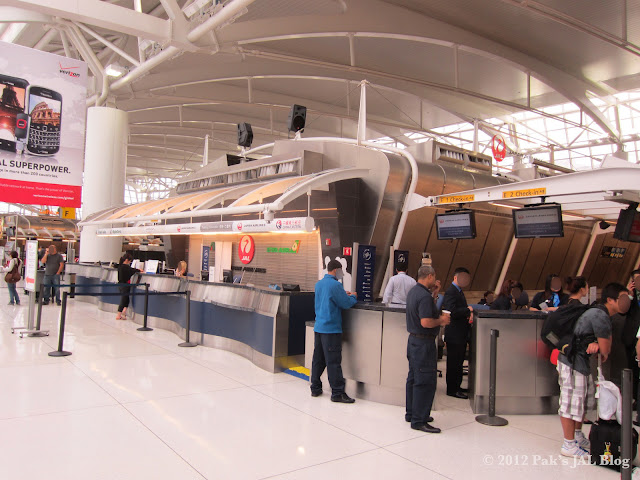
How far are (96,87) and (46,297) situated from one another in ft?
26.9

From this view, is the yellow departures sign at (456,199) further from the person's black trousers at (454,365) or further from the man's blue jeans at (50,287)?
the man's blue jeans at (50,287)

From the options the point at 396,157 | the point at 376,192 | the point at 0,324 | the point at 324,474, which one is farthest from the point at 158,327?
the point at 324,474

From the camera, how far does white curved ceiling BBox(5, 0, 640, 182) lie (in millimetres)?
13570

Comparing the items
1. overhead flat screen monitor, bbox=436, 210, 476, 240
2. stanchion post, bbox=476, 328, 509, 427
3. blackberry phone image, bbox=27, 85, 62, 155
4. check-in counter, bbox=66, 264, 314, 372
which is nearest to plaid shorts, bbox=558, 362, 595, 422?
stanchion post, bbox=476, 328, 509, 427

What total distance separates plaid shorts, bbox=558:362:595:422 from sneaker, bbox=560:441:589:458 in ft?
0.99

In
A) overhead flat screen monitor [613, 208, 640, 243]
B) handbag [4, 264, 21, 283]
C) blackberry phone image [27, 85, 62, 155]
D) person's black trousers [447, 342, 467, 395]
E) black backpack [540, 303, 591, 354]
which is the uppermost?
blackberry phone image [27, 85, 62, 155]

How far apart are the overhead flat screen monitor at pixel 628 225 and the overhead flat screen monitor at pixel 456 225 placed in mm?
2513

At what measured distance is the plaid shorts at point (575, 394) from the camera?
14.8 feet

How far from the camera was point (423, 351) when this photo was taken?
5176mm

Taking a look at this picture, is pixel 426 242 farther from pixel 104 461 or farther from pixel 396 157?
pixel 104 461

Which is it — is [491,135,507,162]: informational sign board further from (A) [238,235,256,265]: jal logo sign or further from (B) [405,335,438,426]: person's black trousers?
(B) [405,335,438,426]: person's black trousers

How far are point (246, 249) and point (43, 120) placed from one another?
7965 mm

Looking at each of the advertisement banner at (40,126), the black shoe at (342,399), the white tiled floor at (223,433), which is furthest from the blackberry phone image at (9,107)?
the black shoe at (342,399)

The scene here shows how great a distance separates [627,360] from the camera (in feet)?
19.4
